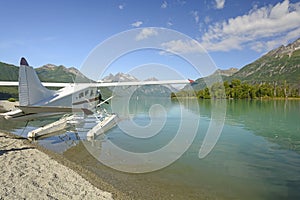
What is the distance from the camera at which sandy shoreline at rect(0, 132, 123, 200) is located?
14.4 feet

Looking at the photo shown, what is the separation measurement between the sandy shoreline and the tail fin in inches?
76.7

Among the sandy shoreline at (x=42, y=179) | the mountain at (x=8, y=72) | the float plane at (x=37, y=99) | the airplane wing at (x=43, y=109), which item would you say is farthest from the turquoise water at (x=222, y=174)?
the mountain at (x=8, y=72)

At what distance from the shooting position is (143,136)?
1276 cm

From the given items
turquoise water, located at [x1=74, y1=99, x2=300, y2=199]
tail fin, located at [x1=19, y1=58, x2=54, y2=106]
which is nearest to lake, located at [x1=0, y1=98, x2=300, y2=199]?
turquoise water, located at [x1=74, y1=99, x2=300, y2=199]

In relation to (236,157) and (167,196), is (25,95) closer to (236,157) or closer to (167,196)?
(167,196)

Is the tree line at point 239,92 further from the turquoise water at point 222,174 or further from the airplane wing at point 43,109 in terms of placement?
the airplane wing at point 43,109

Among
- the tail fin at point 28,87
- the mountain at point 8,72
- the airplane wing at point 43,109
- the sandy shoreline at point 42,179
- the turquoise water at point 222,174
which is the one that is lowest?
the turquoise water at point 222,174

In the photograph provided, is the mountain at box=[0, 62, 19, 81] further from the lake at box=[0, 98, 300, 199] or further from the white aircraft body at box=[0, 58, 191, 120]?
the lake at box=[0, 98, 300, 199]

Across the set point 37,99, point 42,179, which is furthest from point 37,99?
point 42,179

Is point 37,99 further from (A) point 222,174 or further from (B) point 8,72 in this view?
(B) point 8,72

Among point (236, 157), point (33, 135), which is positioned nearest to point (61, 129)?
point (33, 135)

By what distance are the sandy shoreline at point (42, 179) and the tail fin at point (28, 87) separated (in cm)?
195

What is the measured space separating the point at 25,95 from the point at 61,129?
15.2 feet

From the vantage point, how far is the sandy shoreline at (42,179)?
4.39m
